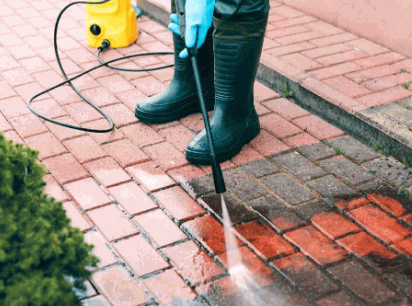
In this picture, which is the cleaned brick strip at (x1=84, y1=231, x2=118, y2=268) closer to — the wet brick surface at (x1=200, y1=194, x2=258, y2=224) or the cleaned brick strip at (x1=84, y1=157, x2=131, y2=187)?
the cleaned brick strip at (x1=84, y1=157, x2=131, y2=187)

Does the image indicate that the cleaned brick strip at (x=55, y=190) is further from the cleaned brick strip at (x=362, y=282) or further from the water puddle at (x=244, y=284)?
the cleaned brick strip at (x=362, y=282)

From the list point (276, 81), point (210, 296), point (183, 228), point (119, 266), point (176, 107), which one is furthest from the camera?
point (276, 81)

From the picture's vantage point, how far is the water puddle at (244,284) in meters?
2.06

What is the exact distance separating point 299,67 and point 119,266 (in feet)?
6.78

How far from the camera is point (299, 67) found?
12.3ft

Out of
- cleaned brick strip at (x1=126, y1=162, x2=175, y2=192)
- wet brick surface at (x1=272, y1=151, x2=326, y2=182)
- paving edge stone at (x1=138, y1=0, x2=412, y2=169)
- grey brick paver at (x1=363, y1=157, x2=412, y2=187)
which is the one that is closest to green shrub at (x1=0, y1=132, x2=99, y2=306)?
cleaned brick strip at (x1=126, y1=162, x2=175, y2=192)

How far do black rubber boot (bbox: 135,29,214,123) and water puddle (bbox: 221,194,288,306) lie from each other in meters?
1.10

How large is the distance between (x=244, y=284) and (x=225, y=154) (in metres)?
0.93

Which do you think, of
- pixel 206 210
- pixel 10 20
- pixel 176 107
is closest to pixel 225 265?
pixel 206 210

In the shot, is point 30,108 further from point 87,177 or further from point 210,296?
point 210,296

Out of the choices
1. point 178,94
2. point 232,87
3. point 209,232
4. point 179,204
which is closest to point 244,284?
point 209,232

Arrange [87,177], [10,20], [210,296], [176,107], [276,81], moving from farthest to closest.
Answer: [10,20], [276,81], [176,107], [87,177], [210,296]

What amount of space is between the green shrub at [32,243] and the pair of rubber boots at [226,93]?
4.28 feet

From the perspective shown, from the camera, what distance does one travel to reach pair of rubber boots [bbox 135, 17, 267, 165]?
2.82 m
